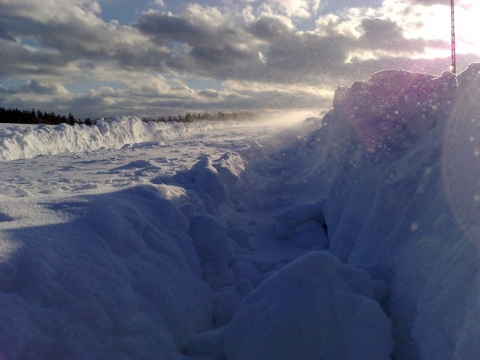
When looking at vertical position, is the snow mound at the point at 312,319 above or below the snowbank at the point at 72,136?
below

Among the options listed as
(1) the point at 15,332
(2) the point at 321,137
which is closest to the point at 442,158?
(1) the point at 15,332

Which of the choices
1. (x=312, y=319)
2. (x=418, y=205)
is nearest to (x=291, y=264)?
(x=312, y=319)

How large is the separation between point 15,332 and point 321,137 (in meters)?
10.6

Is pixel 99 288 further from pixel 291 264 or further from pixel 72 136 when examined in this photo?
pixel 72 136

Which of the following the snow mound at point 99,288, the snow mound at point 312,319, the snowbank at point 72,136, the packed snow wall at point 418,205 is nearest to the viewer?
the packed snow wall at point 418,205

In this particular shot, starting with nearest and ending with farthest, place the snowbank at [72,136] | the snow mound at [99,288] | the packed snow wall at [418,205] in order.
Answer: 1. the packed snow wall at [418,205]
2. the snow mound at [99,288]
3. the snowbank at [72,136]

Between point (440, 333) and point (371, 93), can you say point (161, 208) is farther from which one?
point (371, 93)

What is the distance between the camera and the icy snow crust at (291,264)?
2727 millimetres

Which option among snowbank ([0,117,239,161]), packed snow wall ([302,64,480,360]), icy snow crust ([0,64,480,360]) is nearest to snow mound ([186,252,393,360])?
icy snow crust ([0,64,480,360])

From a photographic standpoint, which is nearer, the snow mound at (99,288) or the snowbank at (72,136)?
the snow mound at (99,288)

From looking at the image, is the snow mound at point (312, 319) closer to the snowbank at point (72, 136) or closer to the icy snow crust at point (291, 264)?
the icy snow crust at point (291, 264)

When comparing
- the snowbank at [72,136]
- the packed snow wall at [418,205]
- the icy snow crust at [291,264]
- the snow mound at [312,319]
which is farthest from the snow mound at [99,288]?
the snowbank at [72,136]

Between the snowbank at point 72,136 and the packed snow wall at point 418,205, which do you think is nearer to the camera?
the packed snow wall at point 418,205

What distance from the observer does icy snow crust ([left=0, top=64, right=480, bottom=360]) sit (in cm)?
273
